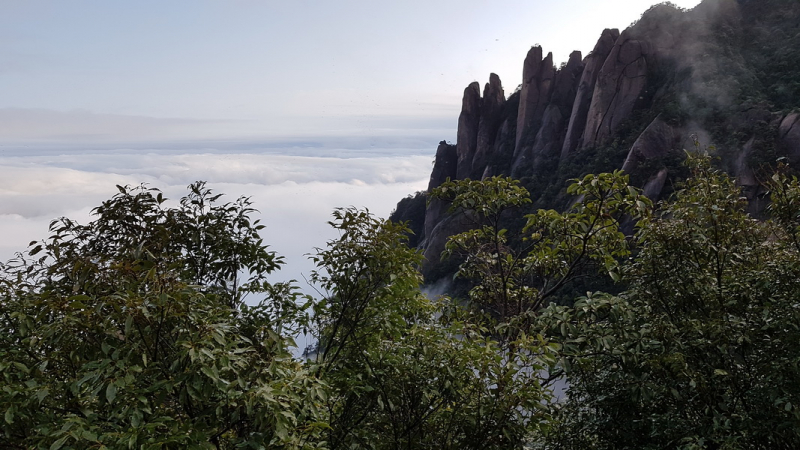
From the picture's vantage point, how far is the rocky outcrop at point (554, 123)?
60250mm

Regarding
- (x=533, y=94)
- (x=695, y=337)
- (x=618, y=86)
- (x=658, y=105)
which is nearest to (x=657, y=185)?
(x=658, y=105)

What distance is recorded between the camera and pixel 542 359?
4691mm

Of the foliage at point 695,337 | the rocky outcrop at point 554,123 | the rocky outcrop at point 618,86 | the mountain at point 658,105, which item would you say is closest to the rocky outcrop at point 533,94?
the mountain at point 658,105

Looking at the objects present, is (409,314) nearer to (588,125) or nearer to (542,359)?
(542,359)

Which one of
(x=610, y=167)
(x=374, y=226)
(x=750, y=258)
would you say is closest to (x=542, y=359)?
(x=374, y=226)

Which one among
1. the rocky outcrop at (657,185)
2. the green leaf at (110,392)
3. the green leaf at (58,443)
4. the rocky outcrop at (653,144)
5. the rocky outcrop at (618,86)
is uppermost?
the rocky outcrop at (618,86)

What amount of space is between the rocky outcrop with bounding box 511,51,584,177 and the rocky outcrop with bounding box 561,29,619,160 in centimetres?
313

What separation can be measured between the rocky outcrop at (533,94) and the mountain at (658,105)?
0.13m

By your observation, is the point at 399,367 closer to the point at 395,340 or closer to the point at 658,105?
the point at 395,340

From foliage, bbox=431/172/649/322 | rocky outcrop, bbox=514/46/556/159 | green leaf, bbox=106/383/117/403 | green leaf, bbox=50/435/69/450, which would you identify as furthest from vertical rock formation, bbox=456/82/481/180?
green leaf, bbox=50/435/69/450

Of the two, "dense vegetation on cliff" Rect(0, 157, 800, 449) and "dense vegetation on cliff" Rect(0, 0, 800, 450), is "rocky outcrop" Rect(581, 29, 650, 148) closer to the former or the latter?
"dense vegetation on cliff" Rect(0, 0, 800, 450)

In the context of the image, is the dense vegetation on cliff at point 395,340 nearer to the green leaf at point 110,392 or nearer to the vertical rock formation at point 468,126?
the green leaf at point 110,392

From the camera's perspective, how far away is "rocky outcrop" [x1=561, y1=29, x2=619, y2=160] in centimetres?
5538

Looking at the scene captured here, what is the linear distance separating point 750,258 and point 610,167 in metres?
44.4
